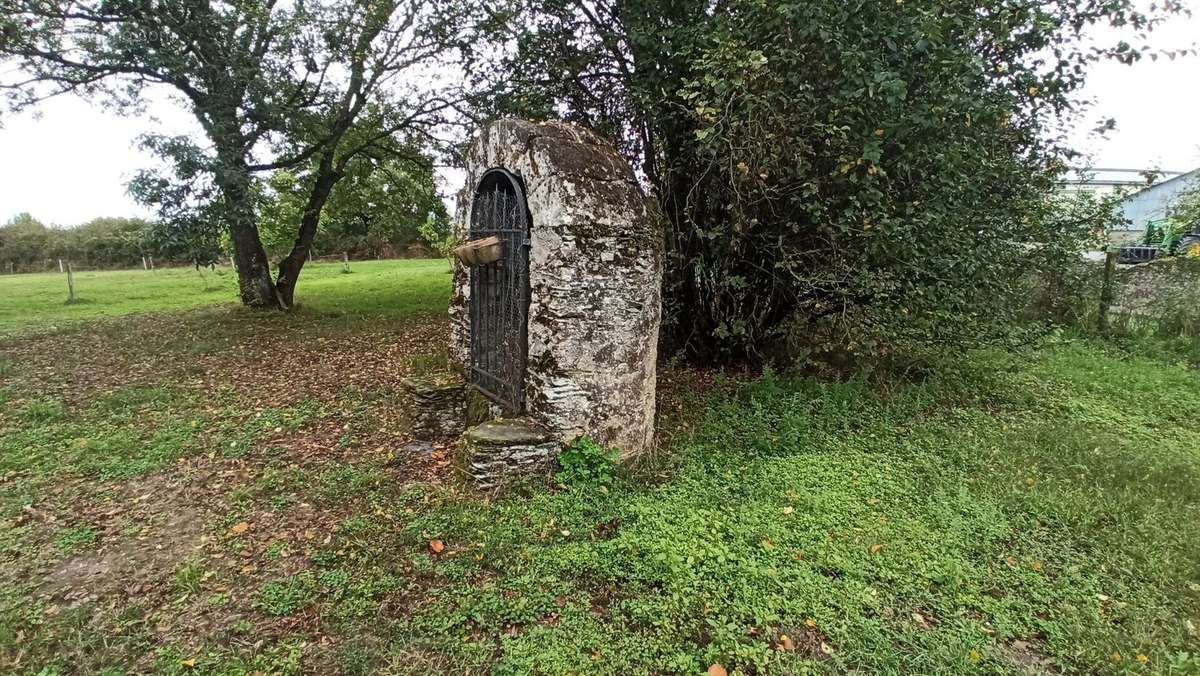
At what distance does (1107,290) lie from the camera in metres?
8.73

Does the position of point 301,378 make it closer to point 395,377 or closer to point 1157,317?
point 395,377

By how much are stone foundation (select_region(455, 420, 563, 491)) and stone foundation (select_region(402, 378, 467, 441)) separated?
4.19ft

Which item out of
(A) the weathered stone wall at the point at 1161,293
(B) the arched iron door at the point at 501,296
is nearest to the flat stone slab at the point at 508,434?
(B) the arched iron door at the point at 501,296

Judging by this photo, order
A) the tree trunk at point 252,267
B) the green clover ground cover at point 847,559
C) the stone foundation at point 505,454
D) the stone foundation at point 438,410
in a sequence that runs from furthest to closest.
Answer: the tree trunk at point 252,267 < the stone foundation at point 438,410 < the stone foundation at point 505,454 < the green clover ground cover at point 847,559

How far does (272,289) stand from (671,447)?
11.5m

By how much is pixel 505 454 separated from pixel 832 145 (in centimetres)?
382

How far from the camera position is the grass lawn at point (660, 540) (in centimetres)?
279

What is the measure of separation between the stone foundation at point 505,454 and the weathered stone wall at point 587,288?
0.15 meters

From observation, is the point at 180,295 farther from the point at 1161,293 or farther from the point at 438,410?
the point at 1161,293

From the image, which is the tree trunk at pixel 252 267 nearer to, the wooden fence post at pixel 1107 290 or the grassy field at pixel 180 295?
the grassy field at pixel 180 295

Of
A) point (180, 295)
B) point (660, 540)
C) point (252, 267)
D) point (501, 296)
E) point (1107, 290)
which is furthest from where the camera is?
point (180, 295)

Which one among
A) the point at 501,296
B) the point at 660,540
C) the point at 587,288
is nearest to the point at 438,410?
the point at 501,296

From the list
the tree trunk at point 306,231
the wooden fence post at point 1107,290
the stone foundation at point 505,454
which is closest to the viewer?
the stone foundation at point 505,454

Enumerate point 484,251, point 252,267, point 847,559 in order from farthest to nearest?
point 252,267 < point 484,251 < point 847,559
